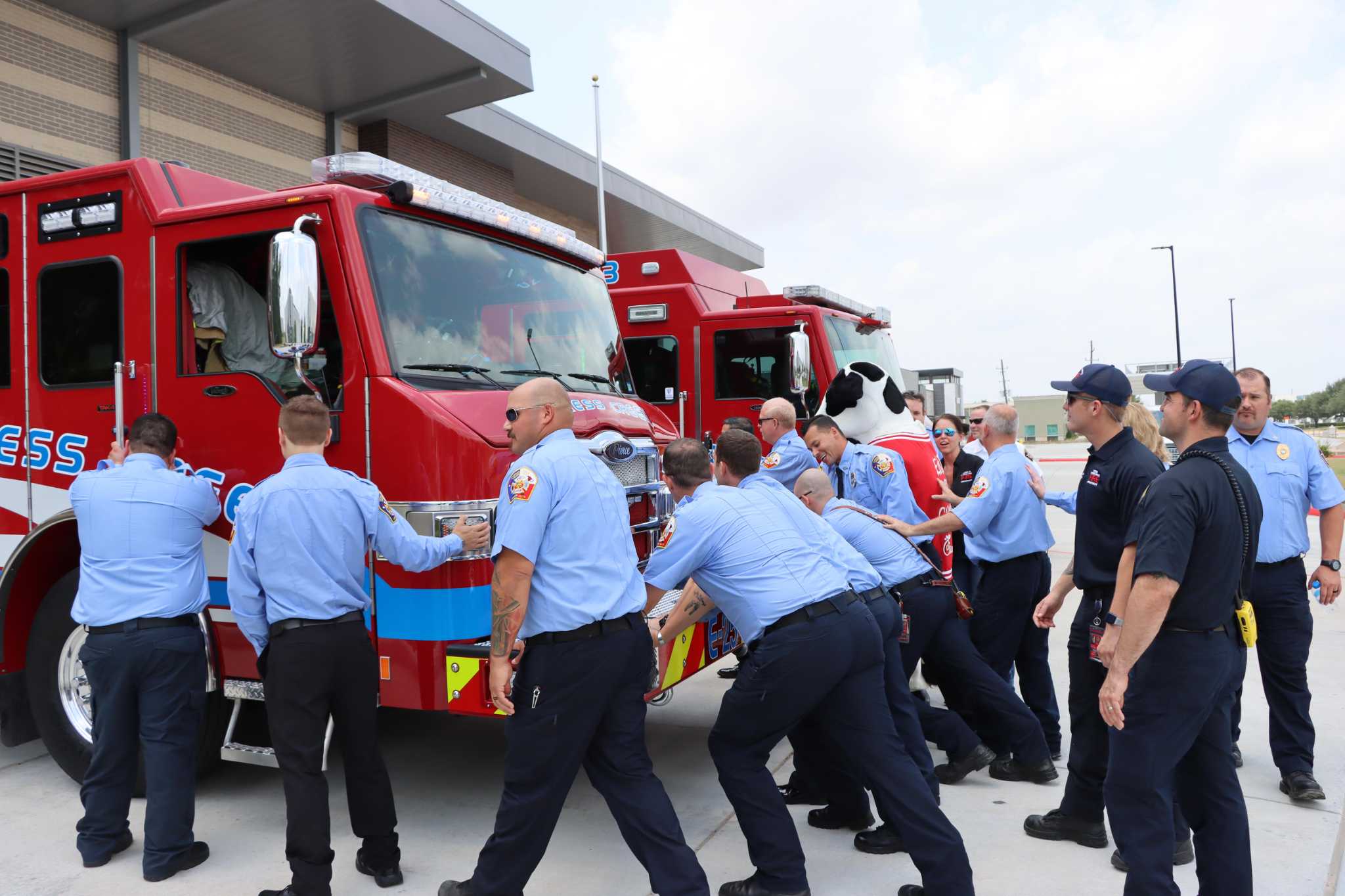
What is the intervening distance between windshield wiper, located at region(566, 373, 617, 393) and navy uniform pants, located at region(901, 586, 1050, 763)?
1.76m

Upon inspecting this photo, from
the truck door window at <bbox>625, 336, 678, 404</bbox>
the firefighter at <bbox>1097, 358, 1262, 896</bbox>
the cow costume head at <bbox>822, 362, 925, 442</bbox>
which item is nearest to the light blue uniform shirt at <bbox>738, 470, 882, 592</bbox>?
the firefighter at <bbox>1097, 358, 1262, 896</bbox>

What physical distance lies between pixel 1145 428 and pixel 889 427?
1.84 m

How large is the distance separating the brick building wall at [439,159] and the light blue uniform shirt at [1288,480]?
1223 centimetres

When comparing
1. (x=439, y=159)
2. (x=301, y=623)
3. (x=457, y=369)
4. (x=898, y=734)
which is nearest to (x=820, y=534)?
(x=898, y=734)

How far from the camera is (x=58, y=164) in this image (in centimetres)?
1123

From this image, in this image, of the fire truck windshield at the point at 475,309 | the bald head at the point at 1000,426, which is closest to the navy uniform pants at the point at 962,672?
the bald head at the point at 1000,426

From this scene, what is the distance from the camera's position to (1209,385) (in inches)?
125

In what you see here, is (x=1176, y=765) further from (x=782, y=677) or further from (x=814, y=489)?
(x=814, y=489)

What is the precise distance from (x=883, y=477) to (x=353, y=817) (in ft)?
9.63

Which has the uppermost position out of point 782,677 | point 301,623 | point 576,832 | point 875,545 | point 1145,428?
point 1145,428

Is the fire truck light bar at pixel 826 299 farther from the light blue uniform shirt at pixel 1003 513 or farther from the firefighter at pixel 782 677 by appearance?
the firefighter at pixel 782 677

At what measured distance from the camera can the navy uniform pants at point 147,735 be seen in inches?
151

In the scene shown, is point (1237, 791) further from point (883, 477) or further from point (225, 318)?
point (225, 318)

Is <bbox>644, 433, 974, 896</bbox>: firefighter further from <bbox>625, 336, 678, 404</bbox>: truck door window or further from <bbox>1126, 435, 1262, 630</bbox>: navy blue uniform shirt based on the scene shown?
<bbox>625, 336, 678, 404</bbox>: truck door window
